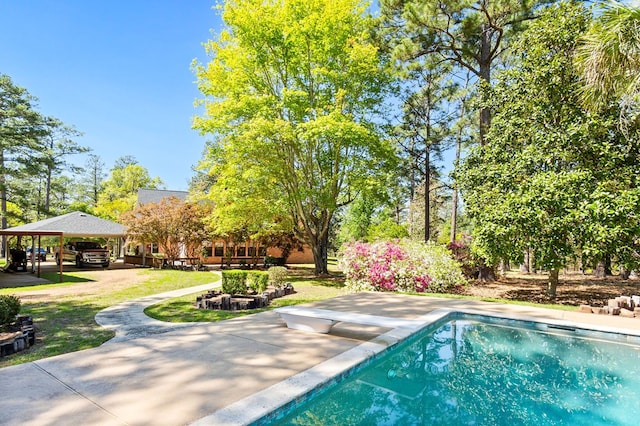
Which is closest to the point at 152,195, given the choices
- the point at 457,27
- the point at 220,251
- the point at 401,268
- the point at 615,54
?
the point at 220,251

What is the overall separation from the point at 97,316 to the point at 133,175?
4423cm

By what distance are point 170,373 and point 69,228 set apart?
2005 centimetres

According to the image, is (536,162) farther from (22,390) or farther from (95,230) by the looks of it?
(95,230)

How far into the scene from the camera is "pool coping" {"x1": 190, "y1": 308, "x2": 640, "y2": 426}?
321 centimetres

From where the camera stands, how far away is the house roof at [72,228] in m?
18.2

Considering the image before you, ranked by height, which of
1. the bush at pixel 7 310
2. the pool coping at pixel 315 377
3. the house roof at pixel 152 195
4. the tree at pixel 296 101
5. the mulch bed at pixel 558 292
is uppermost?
the tree at pixel 296 101

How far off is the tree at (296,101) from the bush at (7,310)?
10570 mm

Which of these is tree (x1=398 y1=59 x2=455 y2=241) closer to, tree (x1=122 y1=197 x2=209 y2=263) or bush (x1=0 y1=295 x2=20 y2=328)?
tree (x1=122 y1=197 x2=209 y2=263)

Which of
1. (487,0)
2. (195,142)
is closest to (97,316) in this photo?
(487,0)

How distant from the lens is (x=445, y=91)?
22.3 metres

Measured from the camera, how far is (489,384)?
4.98 meters

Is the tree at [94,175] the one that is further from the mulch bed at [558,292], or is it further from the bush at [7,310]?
the mulch bed at [558,292]

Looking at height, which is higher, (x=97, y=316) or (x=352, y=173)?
(x=352, y=173)

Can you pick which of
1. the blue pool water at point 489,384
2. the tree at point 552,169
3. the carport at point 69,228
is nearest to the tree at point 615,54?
the tree at point 552,169
